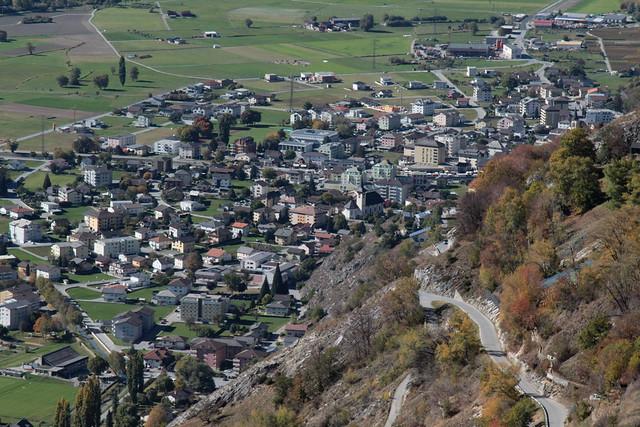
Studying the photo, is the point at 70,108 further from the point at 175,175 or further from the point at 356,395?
the point at 356,395

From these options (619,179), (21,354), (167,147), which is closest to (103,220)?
(167,147)

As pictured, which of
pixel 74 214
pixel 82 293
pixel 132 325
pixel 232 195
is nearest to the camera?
pixel 132 325

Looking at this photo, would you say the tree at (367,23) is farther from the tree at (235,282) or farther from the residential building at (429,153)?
the tree at (235,282)

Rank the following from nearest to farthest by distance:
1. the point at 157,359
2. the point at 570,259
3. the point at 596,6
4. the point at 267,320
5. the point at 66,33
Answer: the point at 570,259
the point at 157,359
the point at 267,320
the point at 66,33
the point at 596,6

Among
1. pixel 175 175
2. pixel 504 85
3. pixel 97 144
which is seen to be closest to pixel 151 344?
pixel 175 175

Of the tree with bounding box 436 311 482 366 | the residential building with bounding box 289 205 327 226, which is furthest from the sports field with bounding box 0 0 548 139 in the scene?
the tree with bounding box 436 311 482 366

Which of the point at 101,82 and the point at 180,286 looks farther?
the point at 101,82

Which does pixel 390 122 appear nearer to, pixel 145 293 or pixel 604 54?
pixel 604 54
